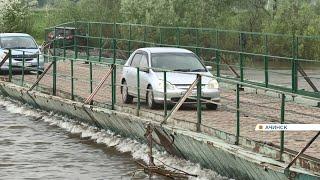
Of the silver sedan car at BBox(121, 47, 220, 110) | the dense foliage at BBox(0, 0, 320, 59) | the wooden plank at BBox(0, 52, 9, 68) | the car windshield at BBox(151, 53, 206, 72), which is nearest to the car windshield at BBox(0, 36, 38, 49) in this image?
the wooden plank at BBox(0, 52, 9, 68)

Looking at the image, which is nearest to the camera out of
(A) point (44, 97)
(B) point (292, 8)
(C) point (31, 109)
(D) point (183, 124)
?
(D) point (183, 124)

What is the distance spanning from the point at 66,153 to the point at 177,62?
4271 mm

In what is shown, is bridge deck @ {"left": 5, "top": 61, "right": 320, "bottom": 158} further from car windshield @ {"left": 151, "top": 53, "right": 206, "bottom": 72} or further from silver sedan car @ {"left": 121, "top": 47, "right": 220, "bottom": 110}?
car windshield @ {"left": 151, "top": 53, "right": 206, "bottom": 72}

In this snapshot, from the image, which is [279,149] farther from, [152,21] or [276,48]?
[152,21]

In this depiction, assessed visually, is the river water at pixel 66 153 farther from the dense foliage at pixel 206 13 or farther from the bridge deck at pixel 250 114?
the dense foliage at pixel 206 13

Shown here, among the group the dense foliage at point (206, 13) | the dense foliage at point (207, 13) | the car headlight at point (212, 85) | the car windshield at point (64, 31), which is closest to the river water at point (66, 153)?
the car headlight at point (212, 85)

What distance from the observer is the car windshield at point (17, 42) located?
1304 inches

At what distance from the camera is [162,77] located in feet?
64.5

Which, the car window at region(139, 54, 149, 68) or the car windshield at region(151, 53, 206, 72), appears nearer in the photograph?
the car windshield at region(151, 53, 206, 72)

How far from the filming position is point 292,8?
49.7 meters

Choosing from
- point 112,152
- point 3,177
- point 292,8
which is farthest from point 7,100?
point 292,8

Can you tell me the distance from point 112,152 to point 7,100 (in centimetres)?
1176

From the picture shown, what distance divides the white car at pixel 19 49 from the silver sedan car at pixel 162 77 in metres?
9.80

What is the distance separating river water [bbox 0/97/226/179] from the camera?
15.8 metres
